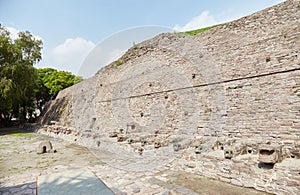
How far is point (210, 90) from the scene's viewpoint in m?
6.59

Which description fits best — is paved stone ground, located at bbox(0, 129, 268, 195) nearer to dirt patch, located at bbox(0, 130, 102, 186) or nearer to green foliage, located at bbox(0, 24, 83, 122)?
dirt patch, located at bbox(0, 130, 102, 186)

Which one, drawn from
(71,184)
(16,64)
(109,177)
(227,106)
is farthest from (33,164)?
(16,64)

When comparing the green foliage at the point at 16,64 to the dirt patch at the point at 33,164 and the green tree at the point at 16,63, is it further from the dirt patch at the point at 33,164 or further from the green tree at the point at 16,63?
the dirt patch at the point at 33,164

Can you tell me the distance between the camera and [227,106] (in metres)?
6.03

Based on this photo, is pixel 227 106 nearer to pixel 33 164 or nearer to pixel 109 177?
pixel 109 177

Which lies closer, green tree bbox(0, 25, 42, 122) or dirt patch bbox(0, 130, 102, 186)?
dirt patch bbox(0, 130, 102, 186)

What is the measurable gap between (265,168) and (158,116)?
5.51 meters

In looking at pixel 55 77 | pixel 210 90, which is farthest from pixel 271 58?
pixel 55 77

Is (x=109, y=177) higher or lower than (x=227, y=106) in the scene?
lower

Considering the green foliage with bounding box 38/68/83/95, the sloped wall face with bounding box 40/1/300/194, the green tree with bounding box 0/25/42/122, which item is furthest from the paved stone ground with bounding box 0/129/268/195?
the green foliage with bounding box 38/68/83/95

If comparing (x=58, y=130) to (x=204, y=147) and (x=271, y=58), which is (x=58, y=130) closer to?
(x=204, y=147)

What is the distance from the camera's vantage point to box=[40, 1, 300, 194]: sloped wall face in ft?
12.0

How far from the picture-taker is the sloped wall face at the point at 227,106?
144 inches

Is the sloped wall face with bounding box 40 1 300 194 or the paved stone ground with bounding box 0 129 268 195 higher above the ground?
the sloped wall face with bounding box 40 1 300 194
